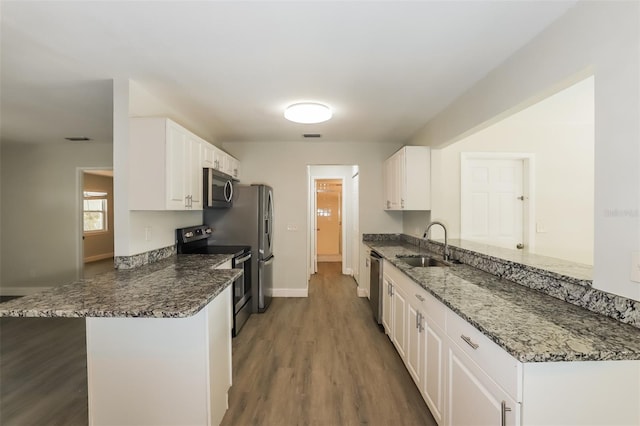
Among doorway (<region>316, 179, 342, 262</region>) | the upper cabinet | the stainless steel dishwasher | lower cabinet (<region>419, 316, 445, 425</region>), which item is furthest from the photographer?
doorway (<region>316, 179, 342, 262</region>)

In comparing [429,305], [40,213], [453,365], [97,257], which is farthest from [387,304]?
[97,257]

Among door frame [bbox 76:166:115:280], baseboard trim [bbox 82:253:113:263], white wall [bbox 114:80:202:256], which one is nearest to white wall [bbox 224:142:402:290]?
white wall [bbox 114:80:202:256]

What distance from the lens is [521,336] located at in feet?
3.38

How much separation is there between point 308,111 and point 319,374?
2381 millimetres

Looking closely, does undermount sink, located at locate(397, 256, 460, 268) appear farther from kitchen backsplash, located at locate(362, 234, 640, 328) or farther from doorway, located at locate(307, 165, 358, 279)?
doorway, located at locate(307, 165, 358, 279)

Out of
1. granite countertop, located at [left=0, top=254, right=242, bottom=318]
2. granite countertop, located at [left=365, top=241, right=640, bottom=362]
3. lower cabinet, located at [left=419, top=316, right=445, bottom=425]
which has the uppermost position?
granite countertop, located at [left=0, top=254, right=242, bottom=318]

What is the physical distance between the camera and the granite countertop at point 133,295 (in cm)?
130

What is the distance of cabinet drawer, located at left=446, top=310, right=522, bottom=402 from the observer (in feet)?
3.24

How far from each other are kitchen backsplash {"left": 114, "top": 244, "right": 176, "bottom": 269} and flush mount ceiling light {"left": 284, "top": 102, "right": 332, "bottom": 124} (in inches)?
73.4

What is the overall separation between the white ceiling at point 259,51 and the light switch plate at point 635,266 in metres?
1.24

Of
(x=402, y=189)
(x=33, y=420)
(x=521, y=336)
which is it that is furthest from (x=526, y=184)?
(x=33, y=420)

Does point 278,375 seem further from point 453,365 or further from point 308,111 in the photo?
point 308,111

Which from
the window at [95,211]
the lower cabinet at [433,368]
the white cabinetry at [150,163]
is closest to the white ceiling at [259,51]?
the white cabinetry at [150,163]

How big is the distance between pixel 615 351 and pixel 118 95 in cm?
325
